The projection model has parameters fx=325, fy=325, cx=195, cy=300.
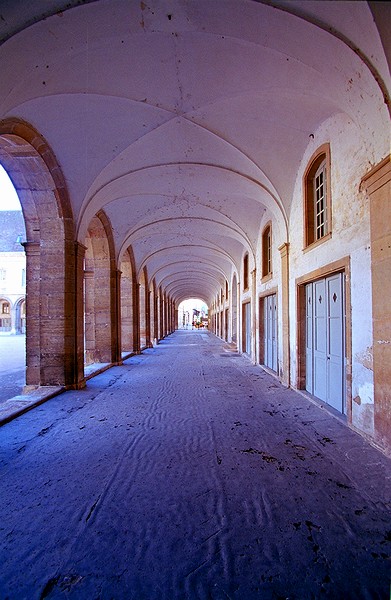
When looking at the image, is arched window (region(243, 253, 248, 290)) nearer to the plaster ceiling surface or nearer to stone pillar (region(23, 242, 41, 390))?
the plaster ceiling surface

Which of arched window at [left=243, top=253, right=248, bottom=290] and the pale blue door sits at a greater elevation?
arched window at [left=243, top=253, right=248, bottom=290]

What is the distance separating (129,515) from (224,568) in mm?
920

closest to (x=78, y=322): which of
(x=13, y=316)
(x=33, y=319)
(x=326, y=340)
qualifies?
(x=33, y=319)

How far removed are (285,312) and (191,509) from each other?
6.23 m

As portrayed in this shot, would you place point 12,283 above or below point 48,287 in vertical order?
Answer: above

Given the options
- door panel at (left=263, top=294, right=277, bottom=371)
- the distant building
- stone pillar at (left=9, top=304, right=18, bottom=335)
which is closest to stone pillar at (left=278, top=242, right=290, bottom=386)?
door panel at (left=263, top=294, right=277, bottom=371)

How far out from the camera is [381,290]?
4.02m

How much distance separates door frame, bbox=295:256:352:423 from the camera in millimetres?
4926

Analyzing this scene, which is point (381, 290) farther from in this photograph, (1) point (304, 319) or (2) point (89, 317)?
(2) point (89, 317)

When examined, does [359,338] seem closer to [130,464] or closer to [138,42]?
[130,464]

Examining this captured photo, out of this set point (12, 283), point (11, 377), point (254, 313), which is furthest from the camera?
point (12, 283)

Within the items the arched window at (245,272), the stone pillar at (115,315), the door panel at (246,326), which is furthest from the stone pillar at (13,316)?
the arched window at (245,272)

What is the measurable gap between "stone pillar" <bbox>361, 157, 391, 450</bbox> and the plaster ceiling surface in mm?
837

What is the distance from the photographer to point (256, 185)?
8.34 metres
